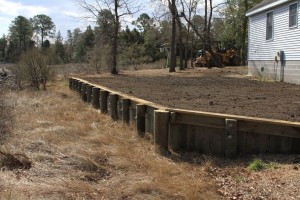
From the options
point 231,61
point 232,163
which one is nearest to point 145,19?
point 231,61

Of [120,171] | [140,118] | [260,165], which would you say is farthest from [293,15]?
[120,171]

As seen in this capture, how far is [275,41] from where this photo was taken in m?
17.5

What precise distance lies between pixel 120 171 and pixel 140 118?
2381 mm

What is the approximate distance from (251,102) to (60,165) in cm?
473

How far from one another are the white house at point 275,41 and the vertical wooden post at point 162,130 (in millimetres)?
9678

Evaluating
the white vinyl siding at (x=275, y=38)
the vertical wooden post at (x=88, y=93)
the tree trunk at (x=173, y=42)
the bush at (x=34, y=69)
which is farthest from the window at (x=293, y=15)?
the tree trunk at (x=173, y=42)

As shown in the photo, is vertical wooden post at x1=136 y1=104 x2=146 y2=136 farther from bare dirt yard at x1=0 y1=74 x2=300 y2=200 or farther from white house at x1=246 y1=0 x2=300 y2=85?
white house at x1=246 y1=0 x2=300 y2=85

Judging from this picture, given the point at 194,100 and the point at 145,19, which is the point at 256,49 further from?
the point at 145,19

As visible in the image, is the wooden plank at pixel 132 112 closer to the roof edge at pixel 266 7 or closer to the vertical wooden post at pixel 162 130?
the vertical wooden post at pixel 162 130

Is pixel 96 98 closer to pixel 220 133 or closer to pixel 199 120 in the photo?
pixel 199 120

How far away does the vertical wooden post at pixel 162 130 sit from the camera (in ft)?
22.7

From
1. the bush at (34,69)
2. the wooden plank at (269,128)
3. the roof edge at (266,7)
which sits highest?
the roof edge at (266,7)

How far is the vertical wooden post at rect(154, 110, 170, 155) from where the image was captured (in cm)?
693

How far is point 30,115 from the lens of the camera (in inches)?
435
